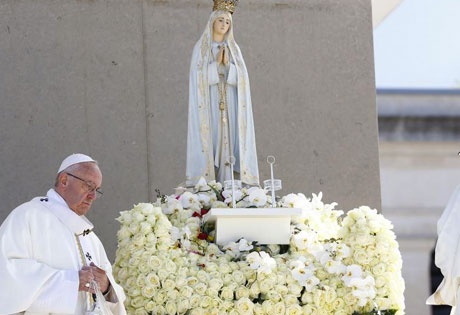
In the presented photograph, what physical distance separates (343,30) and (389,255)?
4.37m

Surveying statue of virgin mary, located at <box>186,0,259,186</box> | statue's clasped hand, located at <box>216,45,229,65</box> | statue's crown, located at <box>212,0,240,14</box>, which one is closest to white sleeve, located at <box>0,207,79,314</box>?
statue of virgin mary, located at <box>186,0,259,186</box>

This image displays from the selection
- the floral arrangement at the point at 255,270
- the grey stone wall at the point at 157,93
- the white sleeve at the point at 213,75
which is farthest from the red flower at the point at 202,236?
the grey stone wall at the point at 157,93

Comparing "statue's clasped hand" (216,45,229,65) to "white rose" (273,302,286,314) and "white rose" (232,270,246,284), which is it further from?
"white rose" (273,302,286,314)

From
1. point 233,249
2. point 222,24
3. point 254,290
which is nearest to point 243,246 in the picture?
point 233,249

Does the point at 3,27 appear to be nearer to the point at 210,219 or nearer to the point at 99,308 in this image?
the point at 210,219

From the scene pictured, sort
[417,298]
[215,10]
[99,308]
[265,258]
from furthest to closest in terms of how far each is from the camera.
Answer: [417,298]
[215,10]
[265,258]
[99,308]

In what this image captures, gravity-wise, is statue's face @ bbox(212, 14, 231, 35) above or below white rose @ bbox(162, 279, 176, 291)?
above

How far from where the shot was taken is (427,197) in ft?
47.1

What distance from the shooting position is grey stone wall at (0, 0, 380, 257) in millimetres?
9578

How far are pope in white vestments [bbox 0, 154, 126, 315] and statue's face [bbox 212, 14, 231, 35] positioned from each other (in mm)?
1750

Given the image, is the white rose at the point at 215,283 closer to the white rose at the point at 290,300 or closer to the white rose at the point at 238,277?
the white rose at the point at 238,277

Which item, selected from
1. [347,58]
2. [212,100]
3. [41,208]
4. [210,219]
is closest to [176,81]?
[347,58]

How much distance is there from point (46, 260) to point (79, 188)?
0.44 m

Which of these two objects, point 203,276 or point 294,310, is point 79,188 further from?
point 294,310
